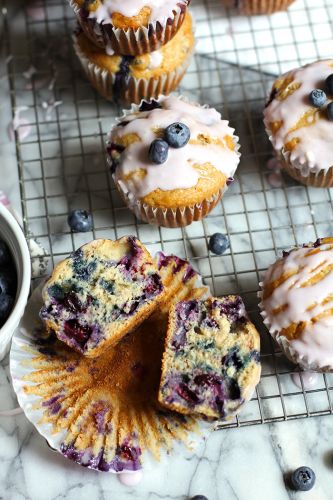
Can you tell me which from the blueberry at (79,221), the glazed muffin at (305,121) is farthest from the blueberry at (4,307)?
the glazed muffin at (305,121)

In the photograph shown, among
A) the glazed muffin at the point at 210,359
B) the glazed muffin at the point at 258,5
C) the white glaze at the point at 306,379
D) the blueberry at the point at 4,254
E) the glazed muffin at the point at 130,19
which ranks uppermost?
the glazed muffin at the point at 130,19

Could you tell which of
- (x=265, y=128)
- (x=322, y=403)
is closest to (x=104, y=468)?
(x=322, y=403)

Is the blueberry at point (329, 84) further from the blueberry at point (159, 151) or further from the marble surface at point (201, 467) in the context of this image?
the marble surface at point (201, 467)

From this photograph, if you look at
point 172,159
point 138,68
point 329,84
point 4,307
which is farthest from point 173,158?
point 4,307

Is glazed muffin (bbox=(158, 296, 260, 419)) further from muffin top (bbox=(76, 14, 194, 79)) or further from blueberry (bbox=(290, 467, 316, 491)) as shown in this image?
muffin top (bbox=(76, 14, 194, 79))

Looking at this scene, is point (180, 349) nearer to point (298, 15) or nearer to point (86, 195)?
point (86, 195)

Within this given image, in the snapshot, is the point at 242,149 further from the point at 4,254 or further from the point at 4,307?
the point at 4,307
